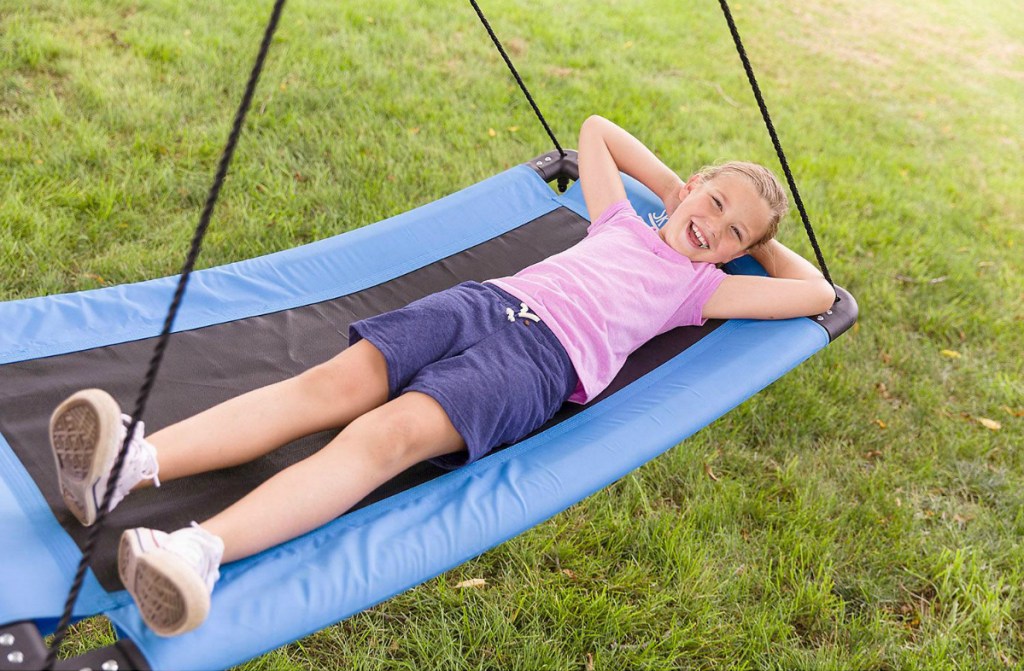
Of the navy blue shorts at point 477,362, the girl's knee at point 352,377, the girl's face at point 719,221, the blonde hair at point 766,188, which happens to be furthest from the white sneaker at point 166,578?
the blonde hair at point 766,188

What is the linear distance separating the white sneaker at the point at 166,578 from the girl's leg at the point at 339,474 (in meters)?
0.10

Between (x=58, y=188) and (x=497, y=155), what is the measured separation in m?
1.74

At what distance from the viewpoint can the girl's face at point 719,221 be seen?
83.3 inches

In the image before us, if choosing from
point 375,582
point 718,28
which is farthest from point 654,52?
point 375,582

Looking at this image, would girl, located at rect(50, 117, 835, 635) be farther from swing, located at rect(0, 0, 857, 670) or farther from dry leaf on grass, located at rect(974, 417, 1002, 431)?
dry leaf on grass, located at rect(974, 417, 1002, 431)

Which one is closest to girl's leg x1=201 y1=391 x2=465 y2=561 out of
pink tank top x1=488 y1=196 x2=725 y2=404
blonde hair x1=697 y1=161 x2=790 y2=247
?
pink tank top x1=488 y1=196 x2=725 y2=404

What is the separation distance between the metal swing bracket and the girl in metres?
0.06

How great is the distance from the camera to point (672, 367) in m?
2.13

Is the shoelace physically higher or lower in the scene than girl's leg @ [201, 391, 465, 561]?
higher

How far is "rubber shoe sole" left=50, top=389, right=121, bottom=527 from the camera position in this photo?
4.31ft

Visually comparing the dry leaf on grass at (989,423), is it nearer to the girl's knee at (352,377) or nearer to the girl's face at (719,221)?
the girl's face at (719,221)

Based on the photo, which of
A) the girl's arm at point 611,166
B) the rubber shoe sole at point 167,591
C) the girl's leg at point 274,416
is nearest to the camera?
the rubber shoe sole at point 167,591

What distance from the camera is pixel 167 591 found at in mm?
1208

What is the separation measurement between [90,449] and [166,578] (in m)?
0.27
